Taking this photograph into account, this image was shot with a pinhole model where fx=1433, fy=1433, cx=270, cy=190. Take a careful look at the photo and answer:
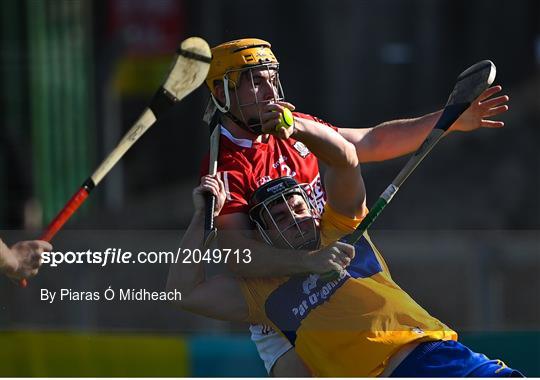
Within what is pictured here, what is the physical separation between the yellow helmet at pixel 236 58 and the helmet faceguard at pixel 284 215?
36cm

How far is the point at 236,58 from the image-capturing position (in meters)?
4.47

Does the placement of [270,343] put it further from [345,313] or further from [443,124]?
[443,124]

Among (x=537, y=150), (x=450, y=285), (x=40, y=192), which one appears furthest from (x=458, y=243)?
(x=40, y=192)

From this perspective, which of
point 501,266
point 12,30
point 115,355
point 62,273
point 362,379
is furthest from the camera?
point 12,30

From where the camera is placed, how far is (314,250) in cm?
438

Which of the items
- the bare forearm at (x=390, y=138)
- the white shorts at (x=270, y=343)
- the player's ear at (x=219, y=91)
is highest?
the player's ear at (x=219, y=91)

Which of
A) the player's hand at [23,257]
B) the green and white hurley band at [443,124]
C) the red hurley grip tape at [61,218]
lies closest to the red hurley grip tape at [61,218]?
the red hurley grip tape at [61,218]

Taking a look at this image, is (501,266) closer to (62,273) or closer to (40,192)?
(62,273)

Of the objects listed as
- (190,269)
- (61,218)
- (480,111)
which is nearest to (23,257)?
(61,218)

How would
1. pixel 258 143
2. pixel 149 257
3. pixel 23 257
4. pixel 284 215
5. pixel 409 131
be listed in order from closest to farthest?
pixel 23 257 → pixel 284 215 → pixel 258 143 → pixel 409 131 → pixel 149 257

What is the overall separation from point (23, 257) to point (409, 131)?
1.30 metres

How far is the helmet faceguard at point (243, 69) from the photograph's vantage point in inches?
175

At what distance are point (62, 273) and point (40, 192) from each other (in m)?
2.37

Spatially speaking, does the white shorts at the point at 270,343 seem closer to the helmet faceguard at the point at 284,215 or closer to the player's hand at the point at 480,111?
the helmet faceguard at the point at 284,215
